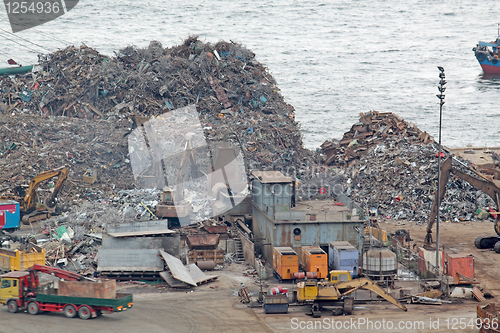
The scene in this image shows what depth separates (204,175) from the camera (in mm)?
37375

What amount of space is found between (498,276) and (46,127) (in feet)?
98.2

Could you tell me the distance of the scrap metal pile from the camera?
38.0 m

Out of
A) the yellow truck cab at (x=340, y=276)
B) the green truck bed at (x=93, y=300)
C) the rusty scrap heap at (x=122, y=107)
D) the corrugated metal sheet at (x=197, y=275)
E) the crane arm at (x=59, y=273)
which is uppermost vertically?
the rusty scrap heap at (x=122, y=107)

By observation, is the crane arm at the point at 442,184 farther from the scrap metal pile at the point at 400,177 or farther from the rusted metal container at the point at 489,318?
the rusted metal container at the point at 489,318

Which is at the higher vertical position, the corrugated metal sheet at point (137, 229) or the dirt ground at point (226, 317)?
the corrugated metal sheet at point (137, 229)

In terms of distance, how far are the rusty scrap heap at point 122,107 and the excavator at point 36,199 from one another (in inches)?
107

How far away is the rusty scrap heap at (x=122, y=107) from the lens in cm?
3869

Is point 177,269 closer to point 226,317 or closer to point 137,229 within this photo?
point 137,229

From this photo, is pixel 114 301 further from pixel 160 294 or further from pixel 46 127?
pixel 46 127

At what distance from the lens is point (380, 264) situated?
26438 mm

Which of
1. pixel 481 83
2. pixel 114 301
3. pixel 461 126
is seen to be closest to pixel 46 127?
pixel 114 301

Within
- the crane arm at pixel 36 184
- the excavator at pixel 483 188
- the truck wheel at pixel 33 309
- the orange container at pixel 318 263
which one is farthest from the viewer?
the crane arm at pixel 36 184

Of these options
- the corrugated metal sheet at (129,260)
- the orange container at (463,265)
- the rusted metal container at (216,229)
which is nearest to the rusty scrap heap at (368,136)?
the rusted metal container at (216,229)

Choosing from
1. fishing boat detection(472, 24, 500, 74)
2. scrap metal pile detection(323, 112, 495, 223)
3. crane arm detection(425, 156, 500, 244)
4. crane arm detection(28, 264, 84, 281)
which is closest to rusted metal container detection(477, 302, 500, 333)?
crane arm detection(425, 156, 500, 244)
